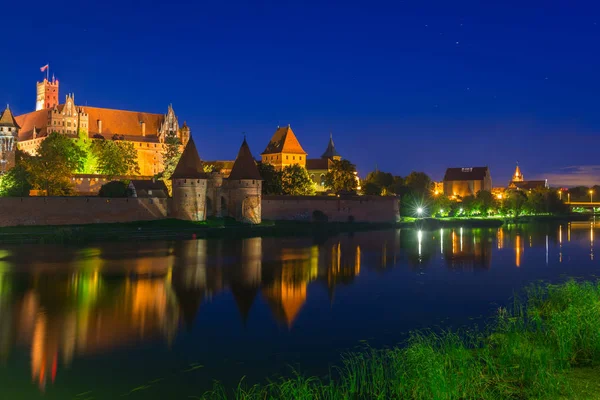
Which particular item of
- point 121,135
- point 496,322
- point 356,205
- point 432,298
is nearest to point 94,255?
point 432,298

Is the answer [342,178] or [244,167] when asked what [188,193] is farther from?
[342,178]

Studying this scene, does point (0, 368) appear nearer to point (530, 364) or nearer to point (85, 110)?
point (530, 364)

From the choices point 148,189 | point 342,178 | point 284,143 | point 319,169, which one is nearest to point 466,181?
point 319,169

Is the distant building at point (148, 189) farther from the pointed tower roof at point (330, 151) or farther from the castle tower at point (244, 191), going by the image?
the pointed tower roof at point (330, 151)

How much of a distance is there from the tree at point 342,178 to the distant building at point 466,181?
3130cm

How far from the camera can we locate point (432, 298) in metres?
13.6

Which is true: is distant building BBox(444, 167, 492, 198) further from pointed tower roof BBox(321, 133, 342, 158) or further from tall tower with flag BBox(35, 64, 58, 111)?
tall tower with flag BBox(35, 64, 58, 111)

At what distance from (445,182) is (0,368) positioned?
77.6m

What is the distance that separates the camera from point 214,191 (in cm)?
3459

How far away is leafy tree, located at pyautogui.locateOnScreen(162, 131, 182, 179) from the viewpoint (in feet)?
140

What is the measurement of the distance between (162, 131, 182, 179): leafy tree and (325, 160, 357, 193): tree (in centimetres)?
1328

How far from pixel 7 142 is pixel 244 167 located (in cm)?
2118

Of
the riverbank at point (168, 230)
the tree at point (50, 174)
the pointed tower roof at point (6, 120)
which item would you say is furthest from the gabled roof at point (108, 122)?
the riverbank at point (168, 230)

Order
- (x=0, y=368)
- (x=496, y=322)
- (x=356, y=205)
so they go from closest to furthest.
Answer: (x=0, y=368), (x=496, y=322), (x=356, y=205)
